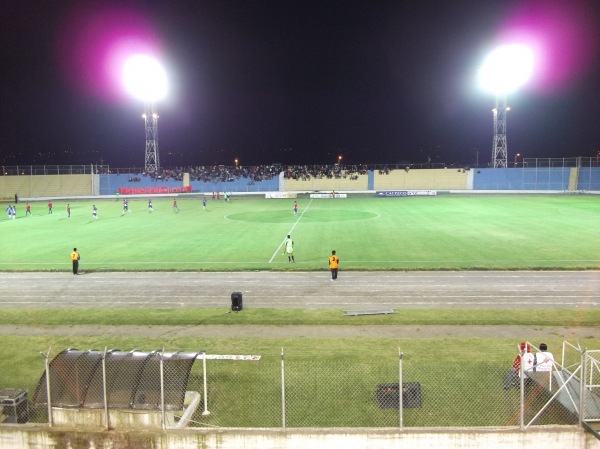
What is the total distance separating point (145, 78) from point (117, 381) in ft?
218

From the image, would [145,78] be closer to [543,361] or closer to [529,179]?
[529,179]

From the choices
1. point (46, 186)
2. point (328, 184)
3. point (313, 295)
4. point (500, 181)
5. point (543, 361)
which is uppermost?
point (500, 181)

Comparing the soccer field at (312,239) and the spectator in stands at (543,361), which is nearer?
the spectator in stands at (543,361)

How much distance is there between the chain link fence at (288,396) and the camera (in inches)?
362

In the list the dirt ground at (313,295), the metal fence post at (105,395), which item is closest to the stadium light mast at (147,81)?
the dirt ground at (313,295)

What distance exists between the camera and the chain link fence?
920 centimetres

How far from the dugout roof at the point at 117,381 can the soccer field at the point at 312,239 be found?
571 inches

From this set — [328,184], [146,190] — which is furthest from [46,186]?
[328,184]

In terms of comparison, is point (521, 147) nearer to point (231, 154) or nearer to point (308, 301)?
point (231, 154)

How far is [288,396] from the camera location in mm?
10266

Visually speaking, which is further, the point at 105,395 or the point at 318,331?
the point at 318,331

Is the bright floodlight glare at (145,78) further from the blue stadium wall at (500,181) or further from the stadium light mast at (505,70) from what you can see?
the stadium light mast at (505,70)

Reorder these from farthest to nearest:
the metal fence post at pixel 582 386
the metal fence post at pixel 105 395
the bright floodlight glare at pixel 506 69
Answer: the bright floodlight glare at pixel 506 69, the metal fence post at pixel 105 395, the metal fence post at pixel 582 386

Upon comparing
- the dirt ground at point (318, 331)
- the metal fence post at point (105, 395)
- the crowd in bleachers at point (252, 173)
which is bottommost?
the dirt ground at point (318, 331)
